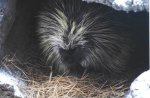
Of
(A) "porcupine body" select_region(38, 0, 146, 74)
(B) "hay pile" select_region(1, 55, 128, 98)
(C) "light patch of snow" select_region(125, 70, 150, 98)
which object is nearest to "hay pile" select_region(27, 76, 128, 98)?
(B) "hay pile" select_region(1, 55, 128, 98)

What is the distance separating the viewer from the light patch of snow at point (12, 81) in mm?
2850

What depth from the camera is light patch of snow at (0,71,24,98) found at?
9.35 ft

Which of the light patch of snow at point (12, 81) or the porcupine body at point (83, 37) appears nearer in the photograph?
the light patch of snow at point (12, 81)

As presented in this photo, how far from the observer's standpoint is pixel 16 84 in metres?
2.93

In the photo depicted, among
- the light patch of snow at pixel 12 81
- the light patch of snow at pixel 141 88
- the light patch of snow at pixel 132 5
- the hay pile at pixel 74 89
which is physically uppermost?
the light patch of snow at pixel 132 5

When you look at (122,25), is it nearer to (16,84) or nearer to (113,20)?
(113,20)

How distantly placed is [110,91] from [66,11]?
590mm

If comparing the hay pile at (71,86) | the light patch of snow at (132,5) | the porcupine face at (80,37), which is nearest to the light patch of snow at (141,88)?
the light patch of snow at (132,5)

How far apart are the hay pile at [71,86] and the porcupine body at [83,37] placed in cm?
10

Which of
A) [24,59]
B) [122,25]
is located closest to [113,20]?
[122,25]

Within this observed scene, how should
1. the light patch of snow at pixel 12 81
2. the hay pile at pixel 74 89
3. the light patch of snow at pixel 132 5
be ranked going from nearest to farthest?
1. the light patch of snow at pixel 132 5
2. the light patch of snow at pixel 12 81
3. the hay pile at pixel 74 89

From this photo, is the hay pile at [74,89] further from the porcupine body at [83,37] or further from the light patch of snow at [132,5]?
the light patch of snow at [132,5]

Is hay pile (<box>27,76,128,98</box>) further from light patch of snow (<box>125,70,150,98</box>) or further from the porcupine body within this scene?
light patch of snow (<box>125,70,150,98</box>)

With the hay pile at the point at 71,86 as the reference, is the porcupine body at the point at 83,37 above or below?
above
